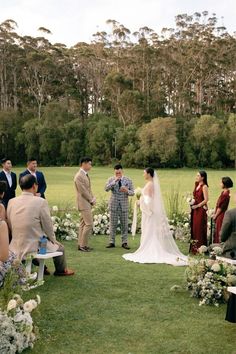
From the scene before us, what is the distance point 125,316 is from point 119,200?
4.72 meters

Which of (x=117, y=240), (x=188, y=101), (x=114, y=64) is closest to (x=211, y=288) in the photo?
(x=117, y=240)

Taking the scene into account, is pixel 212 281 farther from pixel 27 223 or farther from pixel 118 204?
pixel 118 204

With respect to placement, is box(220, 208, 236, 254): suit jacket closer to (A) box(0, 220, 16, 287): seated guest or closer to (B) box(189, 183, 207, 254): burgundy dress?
(A) box(0, 220, 16, 287): seated guest

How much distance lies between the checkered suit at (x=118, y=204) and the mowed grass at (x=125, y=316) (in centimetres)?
222

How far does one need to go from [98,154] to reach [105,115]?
8.05 m

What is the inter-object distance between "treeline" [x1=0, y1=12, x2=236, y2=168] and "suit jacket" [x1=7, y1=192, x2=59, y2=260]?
146 feet

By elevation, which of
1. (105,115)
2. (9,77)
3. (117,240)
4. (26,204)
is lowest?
(117,240)

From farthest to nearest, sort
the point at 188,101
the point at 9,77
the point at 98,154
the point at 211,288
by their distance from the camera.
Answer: the point at 9,77 → the point at 188,101 → the point at 98,154 → the point at 211,288

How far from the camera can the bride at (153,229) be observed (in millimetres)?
8688

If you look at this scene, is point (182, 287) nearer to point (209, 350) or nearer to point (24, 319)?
point (209, 350)

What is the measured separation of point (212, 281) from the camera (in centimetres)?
591

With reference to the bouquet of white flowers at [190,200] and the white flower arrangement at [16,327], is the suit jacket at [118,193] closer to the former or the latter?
the bouquet of white flowers at [190,200]

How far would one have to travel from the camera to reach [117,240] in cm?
1092

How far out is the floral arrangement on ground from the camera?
5742mm
